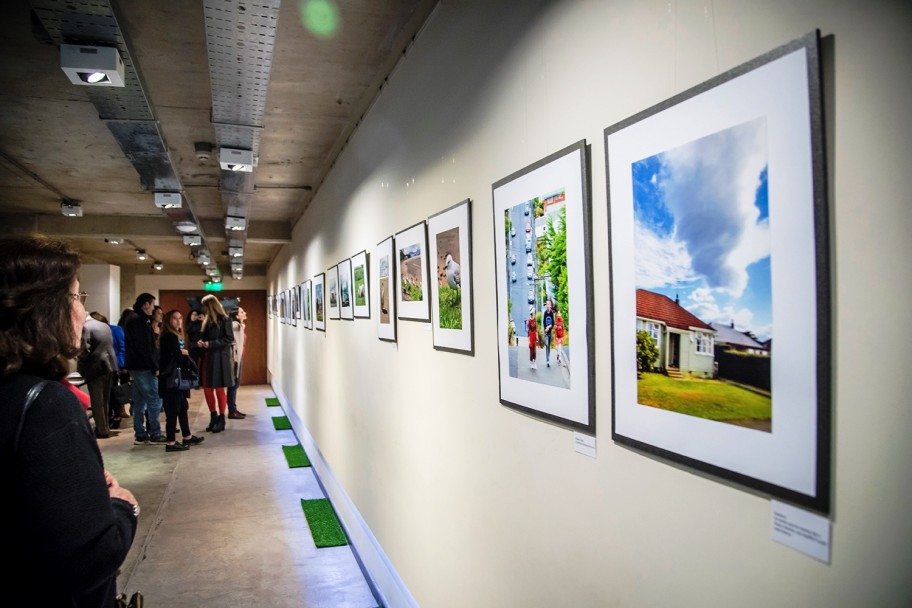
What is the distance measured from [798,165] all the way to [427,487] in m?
2.12

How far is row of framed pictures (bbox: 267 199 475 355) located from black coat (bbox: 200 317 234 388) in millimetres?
3723

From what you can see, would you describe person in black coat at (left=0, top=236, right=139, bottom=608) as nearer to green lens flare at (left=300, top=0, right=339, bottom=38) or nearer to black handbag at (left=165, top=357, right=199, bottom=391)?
green lens flare at (left=300, top=0, right=339, bottom=38)

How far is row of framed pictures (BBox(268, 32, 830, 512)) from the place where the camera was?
31.2 inches

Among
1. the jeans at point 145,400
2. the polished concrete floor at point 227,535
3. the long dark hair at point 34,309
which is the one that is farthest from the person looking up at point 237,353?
the long dark hair at point 34,309

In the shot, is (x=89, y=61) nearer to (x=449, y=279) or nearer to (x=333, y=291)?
(x=449, y=279)

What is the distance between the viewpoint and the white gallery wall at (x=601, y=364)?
721 mm

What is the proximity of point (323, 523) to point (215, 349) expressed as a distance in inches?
153

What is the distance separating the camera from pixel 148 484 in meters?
5.42

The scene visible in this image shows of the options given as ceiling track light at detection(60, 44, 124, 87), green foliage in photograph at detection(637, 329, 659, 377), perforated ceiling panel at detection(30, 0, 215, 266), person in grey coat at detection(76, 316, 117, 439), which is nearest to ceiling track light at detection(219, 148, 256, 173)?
perforated ceiling panel at detection(30, 0, 215, 266)

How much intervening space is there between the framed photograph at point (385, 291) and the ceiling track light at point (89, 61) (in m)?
1.46

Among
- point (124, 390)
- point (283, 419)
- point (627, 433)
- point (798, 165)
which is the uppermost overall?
point (798, 165)

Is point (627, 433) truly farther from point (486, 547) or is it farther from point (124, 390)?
point (124, 390)

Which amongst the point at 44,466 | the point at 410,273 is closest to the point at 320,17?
the point at 410,273

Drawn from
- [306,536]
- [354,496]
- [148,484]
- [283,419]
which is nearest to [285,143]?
[354,496]
